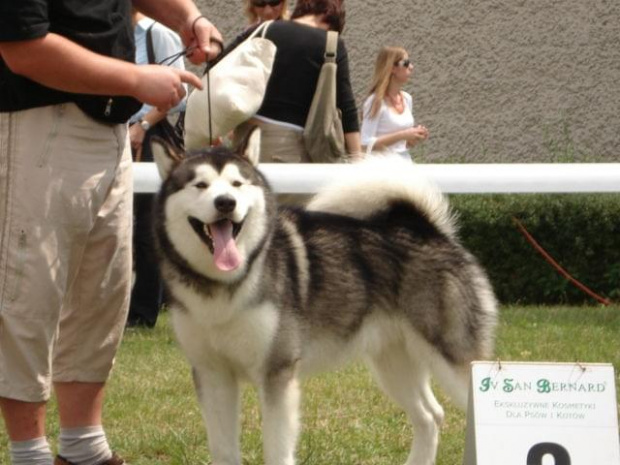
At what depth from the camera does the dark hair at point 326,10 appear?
6.43 meters

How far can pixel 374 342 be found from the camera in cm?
443

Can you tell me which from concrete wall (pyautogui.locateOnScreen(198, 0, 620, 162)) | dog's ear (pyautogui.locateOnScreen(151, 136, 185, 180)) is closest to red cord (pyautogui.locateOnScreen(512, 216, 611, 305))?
concrete wall (pyautogui.locateOnScreen(198, 0, 620, 162))

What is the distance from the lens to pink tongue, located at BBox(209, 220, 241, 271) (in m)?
3.75

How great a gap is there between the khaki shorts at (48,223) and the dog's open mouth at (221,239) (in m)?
0.24

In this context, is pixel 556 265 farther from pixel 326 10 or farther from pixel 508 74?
pixel 326 10

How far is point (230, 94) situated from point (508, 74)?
242 inches

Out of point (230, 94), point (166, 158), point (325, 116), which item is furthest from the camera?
point (325, 116)

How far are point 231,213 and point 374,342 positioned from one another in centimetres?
97

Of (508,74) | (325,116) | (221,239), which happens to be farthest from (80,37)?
(508,74)

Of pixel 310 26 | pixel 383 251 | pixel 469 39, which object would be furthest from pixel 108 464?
pixel 469 39

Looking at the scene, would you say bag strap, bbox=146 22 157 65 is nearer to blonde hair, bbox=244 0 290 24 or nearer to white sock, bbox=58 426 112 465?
blonde hair, bbox=244 0 290 24

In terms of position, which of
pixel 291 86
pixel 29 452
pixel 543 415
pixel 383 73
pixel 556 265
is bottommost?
pixel 556 265

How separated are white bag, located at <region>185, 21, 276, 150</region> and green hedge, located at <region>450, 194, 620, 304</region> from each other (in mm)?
3848

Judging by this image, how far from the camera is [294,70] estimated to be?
6125 millimetres
